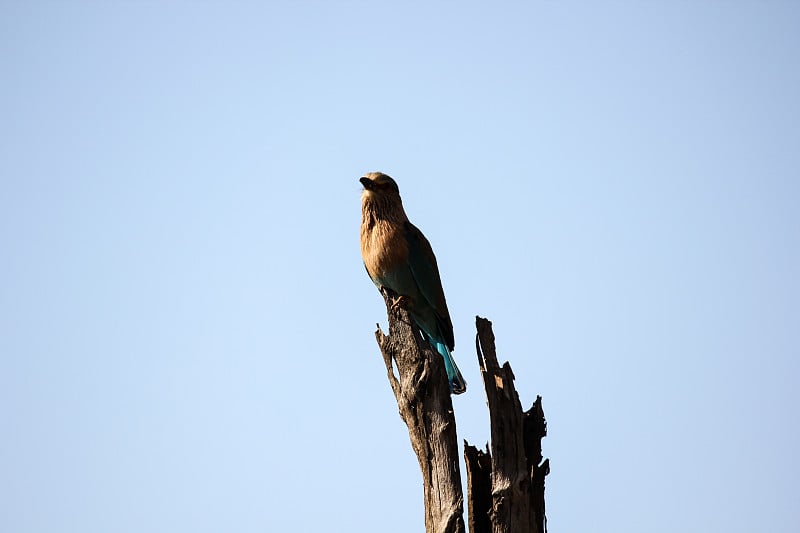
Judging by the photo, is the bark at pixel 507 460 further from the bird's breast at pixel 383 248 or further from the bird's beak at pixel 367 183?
the bird's beak at pixel 367 183

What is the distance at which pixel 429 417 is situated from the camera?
5469 millimetres

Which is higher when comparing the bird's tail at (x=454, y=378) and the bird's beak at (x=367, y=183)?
the bird's beak at (x=367, y=183)

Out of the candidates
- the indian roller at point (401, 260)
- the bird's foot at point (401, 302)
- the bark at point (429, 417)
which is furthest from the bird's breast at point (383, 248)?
the bark at point (429, 417)

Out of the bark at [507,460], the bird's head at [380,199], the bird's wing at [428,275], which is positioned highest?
the bird's head at [380,199]

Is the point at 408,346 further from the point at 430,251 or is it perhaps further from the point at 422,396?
the point at 430,251

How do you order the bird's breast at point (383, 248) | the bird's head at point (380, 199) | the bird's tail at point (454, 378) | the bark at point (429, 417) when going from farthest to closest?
the bird's head at point (380, 199), the bird's breast at point (383, 248), the bird's tail at point (454, 378), the bark at point (429, 417)

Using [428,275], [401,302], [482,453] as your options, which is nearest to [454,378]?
[401,302]

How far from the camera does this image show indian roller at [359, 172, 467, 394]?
22.5ft

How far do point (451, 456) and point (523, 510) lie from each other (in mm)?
515

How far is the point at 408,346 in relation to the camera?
18.5 ft

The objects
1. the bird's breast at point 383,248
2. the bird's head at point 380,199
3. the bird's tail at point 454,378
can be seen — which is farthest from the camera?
the bird's head at point 380,199

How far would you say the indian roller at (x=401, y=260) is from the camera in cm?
685

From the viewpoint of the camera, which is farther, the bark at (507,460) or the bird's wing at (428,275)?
the bird's wing at (428,275)

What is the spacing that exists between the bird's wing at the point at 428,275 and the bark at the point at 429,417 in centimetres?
112
